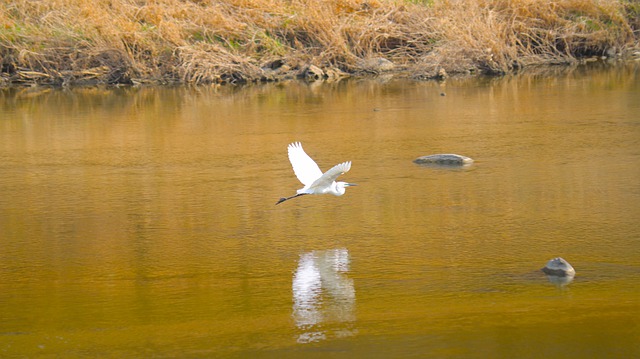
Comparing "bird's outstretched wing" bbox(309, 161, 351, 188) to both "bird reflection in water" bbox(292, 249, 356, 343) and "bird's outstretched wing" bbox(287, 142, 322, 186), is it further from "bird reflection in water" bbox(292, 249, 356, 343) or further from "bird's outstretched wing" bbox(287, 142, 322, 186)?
"bird reflection in water" bbox(292, 249, 356, 343)

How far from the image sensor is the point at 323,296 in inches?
211

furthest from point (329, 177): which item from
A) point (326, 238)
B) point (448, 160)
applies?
point (448, 160)

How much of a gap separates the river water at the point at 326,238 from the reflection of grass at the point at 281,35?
4.84m

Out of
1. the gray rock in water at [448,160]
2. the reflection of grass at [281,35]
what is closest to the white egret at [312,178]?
the gray rock in water at [448,160]

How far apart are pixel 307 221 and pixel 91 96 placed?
348 inches

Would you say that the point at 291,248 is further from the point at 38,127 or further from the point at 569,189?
the point at 38,127

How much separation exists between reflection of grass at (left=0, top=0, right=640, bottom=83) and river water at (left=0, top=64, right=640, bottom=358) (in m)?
4.84

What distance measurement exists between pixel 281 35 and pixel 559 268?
12.7 metres

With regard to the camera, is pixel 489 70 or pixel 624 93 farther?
pixel 489 70

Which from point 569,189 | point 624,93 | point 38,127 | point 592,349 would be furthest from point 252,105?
point 592,349

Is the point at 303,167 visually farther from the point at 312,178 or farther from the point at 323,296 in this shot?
the point at 323,296

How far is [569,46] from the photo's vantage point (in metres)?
17.8

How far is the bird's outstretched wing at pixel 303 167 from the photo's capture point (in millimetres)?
6883

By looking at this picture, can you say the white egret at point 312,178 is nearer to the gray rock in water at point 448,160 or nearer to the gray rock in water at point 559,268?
the gray rock in water at point 559,268
